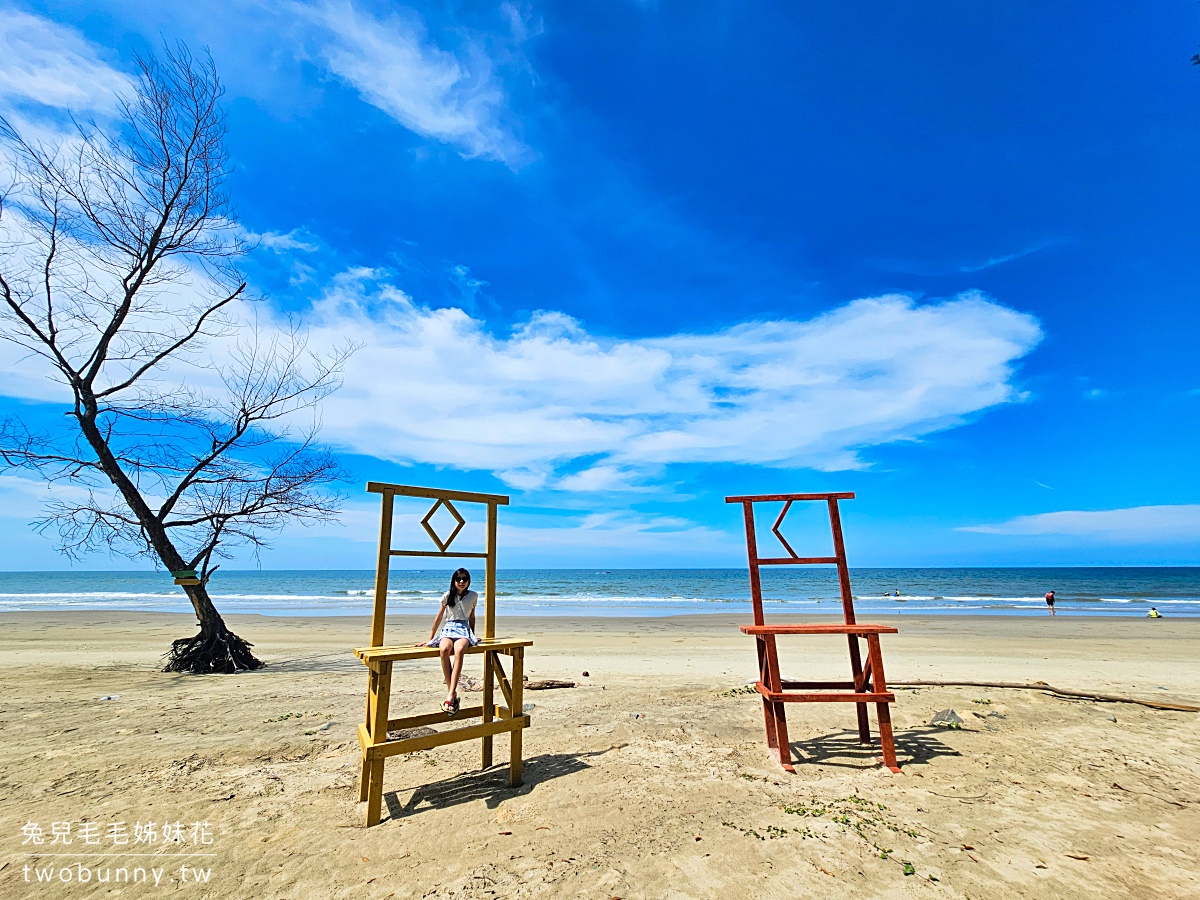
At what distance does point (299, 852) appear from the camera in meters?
3.39

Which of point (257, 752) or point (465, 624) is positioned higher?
point (465, 624)

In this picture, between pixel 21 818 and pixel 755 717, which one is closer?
pixel 21 818

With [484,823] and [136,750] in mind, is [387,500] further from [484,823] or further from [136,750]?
[136,750]

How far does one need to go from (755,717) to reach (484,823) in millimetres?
3671

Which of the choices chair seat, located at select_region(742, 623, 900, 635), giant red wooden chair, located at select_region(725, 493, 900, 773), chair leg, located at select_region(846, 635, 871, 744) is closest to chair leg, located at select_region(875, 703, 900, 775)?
giant red wooden chair, located at select_region(725, 493, 900, 773)

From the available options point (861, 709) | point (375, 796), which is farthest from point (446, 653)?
point (861, 709)

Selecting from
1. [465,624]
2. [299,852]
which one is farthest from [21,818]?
[465,624]

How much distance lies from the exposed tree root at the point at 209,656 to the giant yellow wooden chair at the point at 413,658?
732cm

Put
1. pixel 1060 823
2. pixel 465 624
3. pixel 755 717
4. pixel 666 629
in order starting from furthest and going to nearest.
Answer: pixel 666 629 → pixel 755 717 → pixel 465 624 → pixel 1060 823

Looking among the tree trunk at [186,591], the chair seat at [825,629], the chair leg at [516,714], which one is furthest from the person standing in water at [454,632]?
the tree trunk at [186,591]

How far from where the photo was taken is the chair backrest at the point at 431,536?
→ 14.1ft

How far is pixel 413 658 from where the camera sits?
3.96 meters

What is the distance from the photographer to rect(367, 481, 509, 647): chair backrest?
4.29 meters

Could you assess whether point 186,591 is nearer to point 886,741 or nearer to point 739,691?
point 739,691
